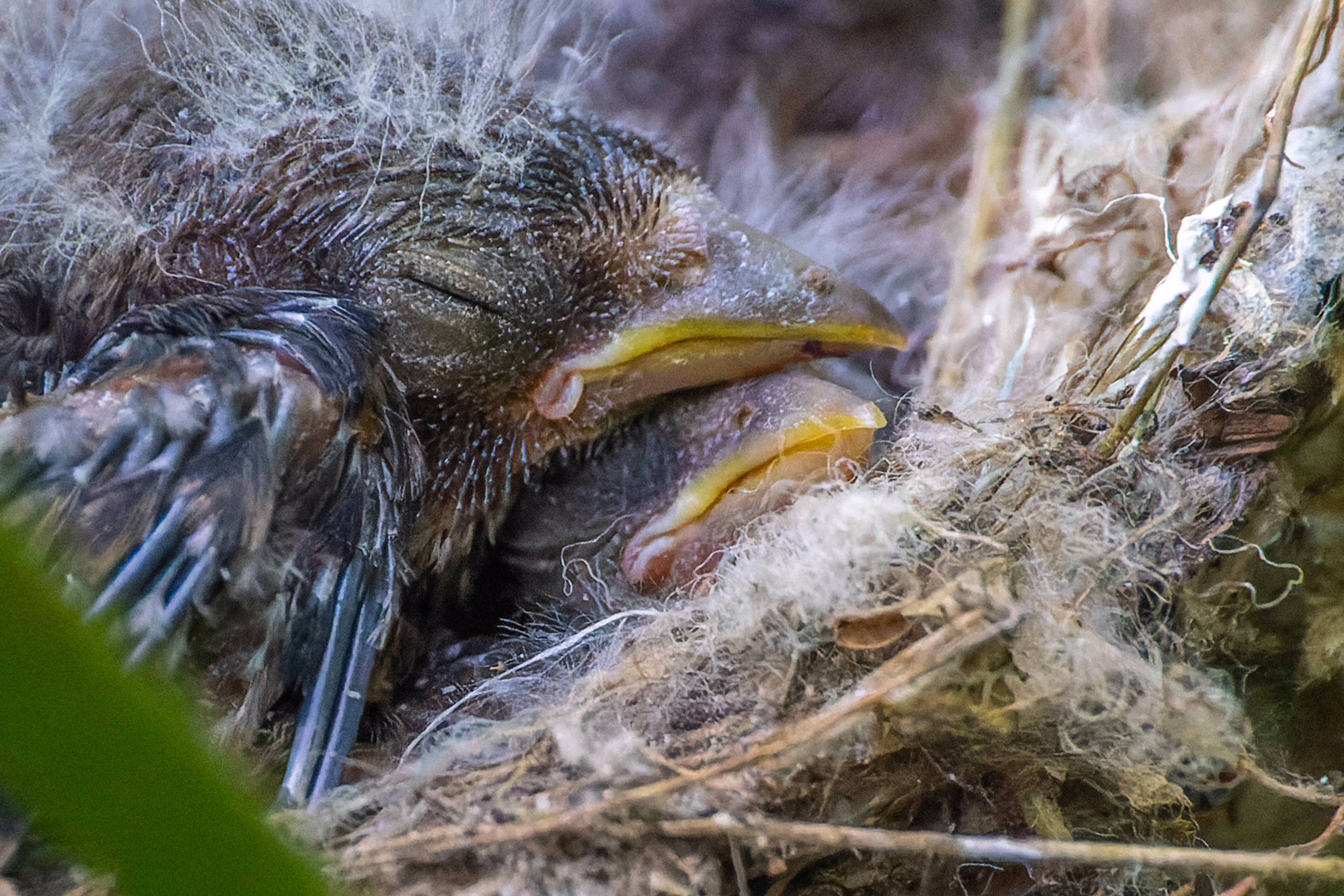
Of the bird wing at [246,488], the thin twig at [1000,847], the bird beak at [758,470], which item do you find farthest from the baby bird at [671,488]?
the thin twig at [1000,847]

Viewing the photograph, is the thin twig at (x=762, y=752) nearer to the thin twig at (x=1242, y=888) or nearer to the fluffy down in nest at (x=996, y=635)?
the fluffy down in nest at (x=996, y=635)

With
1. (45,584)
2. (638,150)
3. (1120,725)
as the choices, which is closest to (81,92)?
(638,150)

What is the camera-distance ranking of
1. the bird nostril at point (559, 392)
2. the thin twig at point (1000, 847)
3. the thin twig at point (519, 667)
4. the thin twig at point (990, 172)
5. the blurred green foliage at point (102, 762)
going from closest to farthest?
the blurred green foliage at point (102, 762)
the thin twig at point (1000, 847)
the thin twig at point (519, 667)
the bird nostril at point (559, 392)
the thin twig at point (990, 172)

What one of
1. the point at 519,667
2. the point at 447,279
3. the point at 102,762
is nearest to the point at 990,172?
the point at 447,279

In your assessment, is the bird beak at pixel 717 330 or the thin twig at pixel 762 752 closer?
the thin twig at pixel 762 752

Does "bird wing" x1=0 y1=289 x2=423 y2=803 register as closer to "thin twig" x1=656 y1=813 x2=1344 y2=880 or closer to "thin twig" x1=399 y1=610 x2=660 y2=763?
"thin twig" x1=399 y1=610 x2=660 y2=763

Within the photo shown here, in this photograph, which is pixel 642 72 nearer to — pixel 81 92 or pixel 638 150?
pixel 638 150
